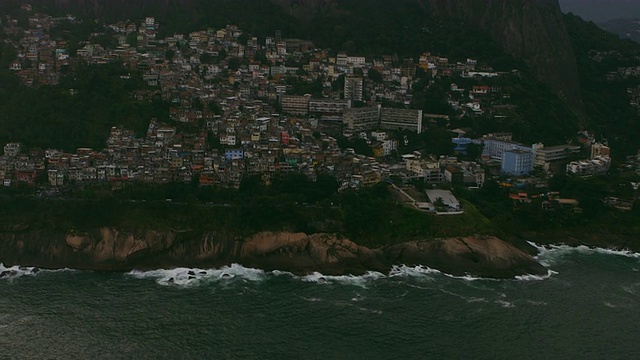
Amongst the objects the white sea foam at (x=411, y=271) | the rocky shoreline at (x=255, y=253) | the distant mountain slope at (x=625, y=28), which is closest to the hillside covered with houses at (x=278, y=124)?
the rocky shoreline at (x=255, y=253)

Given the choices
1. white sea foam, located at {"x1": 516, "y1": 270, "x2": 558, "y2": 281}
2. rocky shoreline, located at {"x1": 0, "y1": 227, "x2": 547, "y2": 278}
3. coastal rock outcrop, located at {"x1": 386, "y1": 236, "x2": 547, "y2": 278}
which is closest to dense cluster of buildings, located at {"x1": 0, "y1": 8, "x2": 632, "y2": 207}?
rocky shoreline, located at {"x1": 0, "y1": 227, "x2": 547, "y2": 278}

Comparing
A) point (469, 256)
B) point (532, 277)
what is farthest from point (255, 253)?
point (532, 277)

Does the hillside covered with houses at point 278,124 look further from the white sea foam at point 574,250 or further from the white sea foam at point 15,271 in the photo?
the white sea foam at point 15,271

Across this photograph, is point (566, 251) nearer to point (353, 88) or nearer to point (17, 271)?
point (353, 88)

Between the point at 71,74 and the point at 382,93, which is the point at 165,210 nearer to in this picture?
the point at 71,74

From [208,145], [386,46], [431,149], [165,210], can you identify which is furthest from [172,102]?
[386,46]

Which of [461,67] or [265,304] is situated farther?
[461,67]
